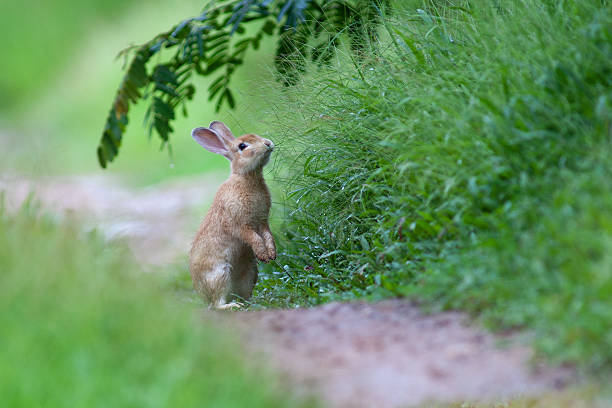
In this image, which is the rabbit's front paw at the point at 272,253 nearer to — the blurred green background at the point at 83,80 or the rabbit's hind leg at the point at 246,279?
the rabbit's hind leg at the point at 246,279

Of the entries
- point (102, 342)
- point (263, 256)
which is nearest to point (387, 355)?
point (102, 342)

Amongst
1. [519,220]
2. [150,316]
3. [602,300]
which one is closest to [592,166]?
[519,220]

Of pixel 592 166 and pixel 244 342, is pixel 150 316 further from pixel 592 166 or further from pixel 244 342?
pixel 592 166

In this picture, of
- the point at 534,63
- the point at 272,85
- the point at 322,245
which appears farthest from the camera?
the point at 272,85

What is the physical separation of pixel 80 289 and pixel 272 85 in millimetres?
2858

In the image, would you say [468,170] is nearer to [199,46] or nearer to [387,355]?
[387,355]

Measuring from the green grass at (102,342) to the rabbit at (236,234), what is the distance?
1429 mm

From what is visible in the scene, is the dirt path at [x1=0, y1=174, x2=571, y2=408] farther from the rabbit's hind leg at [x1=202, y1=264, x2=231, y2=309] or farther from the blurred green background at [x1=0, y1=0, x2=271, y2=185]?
the blurred green background at [x1=0, y1=0, x2=271, y2=185]

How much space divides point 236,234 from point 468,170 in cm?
193

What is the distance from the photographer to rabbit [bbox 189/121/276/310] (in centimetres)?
539

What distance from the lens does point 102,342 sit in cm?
328

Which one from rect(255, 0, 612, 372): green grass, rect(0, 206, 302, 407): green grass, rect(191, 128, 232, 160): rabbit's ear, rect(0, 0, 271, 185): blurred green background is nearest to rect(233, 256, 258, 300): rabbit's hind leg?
rect(255, 0, 612, 372): green grass

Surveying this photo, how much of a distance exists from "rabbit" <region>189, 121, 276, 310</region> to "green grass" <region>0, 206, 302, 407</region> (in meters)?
1.43

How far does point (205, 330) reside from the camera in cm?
346
